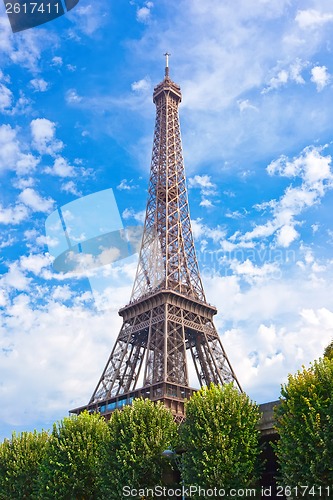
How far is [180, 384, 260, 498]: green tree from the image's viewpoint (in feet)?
88.8

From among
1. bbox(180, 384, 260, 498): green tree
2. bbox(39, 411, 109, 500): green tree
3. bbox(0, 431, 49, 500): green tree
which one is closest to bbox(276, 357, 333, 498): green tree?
bbox(180, 384, 260, 498): green tree

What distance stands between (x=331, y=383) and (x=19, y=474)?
2603cm

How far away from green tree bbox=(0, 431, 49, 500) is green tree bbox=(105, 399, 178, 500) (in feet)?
30.0

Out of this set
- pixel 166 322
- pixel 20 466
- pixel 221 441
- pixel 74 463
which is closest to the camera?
pixel 221 441

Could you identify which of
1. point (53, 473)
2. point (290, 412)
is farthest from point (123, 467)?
point (290, 412)

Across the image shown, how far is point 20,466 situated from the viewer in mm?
39219

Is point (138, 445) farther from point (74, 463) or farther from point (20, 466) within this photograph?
point (20, 466)

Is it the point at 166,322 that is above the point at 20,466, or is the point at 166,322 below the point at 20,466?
above

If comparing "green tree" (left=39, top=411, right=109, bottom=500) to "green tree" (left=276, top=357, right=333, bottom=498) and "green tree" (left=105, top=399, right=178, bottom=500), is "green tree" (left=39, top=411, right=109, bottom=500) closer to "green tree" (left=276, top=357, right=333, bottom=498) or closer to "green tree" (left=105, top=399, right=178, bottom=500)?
"green tree" (left=105, top=399, right=178, bottom=500)

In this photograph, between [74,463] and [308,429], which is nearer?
[308,429]

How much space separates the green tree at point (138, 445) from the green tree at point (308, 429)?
8.32 m

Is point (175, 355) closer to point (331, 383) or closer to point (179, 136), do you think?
point (331, 383)

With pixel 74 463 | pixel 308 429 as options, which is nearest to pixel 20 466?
pixel 74 463

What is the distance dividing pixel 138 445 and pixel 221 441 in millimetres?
6589
